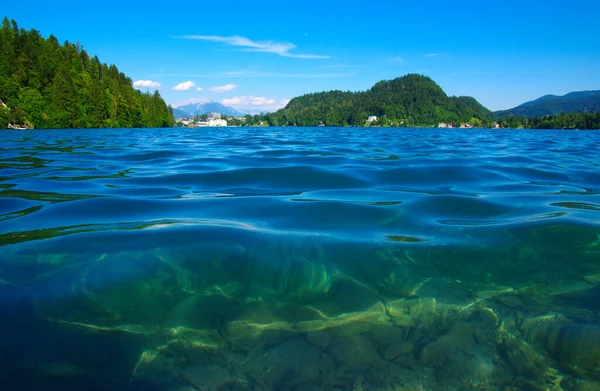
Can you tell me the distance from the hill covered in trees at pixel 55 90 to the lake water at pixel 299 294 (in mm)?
73605

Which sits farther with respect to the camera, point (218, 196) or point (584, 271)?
point (218, 196)

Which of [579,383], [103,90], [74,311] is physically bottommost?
[579,383]

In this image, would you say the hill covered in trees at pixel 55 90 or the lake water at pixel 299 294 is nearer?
the lake water at pixel 299 294

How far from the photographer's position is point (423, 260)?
3.27m

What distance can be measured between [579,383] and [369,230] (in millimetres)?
2349

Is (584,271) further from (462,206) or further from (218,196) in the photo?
(218,196)

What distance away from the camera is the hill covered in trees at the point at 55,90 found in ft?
216

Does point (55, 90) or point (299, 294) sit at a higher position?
point (55, 90)

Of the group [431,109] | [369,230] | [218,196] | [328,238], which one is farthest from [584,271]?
[431,109]

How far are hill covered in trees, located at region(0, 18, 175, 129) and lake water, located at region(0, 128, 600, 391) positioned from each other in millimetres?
73605

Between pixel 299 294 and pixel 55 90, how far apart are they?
88.4 m

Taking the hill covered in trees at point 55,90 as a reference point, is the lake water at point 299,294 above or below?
below

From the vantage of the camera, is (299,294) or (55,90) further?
(55,90)

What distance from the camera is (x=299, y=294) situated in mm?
2824
